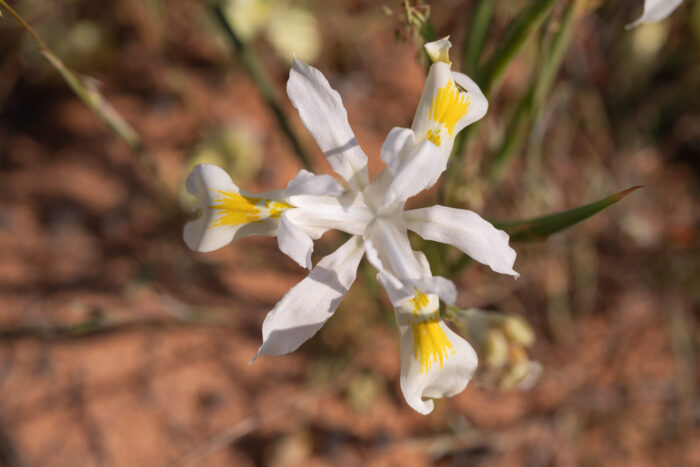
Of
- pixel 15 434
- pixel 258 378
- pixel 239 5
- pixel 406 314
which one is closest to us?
pixel 406 314

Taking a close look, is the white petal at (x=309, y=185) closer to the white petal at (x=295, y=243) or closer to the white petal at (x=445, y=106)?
the white petal at (x=295, y=243)

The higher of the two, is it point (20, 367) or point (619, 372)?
point (20, 367)

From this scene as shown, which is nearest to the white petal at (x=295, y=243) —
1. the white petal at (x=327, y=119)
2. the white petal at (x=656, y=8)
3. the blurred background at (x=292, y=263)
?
the white petal at (x=327, y=119)

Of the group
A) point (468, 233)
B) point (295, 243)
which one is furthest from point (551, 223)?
point (295, 243)

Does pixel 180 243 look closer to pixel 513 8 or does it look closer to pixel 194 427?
pixel 194 427

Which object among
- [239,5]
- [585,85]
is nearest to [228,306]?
[239,5]

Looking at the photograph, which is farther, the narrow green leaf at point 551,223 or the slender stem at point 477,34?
the slender stem at point 477,34
